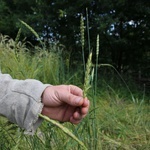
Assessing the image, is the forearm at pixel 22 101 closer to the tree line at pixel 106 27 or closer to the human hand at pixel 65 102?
the human hand at pixel 65 102

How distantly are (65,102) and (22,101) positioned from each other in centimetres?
11

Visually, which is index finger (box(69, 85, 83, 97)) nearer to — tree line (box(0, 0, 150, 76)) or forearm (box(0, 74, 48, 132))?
forearm (box(0, 74, 48, 132))

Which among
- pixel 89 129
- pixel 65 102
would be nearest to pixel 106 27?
pixel 89 129

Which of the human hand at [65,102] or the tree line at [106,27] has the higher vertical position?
the tree line at [106,27]

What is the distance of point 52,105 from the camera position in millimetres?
842

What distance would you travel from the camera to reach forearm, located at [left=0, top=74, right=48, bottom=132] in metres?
0.82

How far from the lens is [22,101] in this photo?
83cm

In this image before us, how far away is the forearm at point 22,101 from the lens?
82 cm

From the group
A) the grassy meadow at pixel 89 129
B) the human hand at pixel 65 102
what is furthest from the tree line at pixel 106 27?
the human hand at pixel 65 102

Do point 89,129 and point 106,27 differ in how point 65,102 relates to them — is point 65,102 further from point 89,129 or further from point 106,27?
point 106,27

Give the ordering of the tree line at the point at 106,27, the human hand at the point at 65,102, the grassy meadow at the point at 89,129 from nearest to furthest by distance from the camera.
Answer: the human hand at the point at 65,102
the grassy meadow at the point at 89,129
the tree line at the point at 106,27

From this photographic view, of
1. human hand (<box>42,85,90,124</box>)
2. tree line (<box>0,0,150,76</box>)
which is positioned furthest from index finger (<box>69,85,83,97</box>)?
tree line (<box>0,0,150,76</box>)

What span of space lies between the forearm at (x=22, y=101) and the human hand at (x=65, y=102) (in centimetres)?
3

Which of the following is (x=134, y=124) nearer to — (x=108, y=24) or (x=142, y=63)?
(x=108, y=24)
